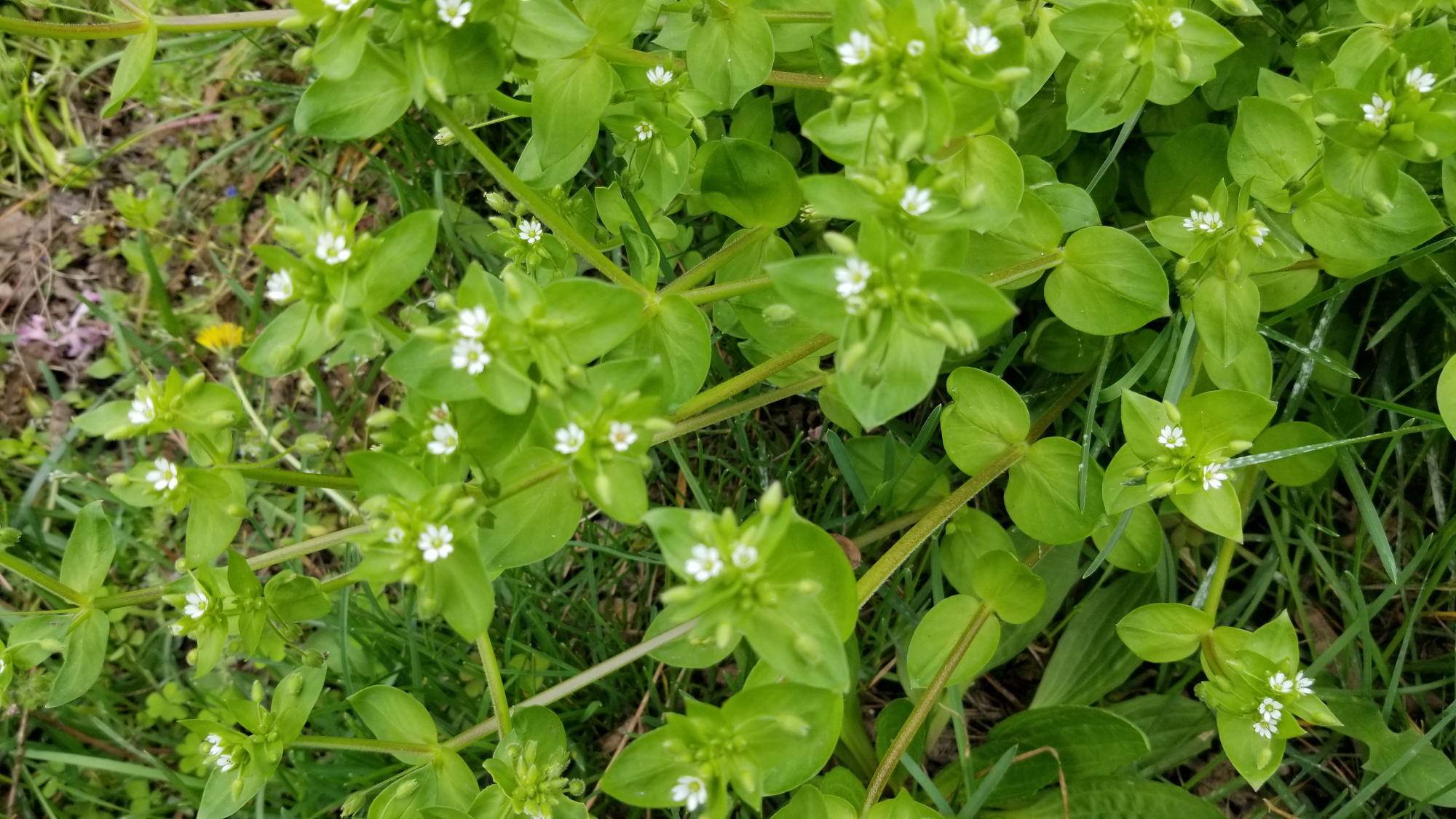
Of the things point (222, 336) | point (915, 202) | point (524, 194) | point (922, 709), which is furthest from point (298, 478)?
point (222, 336)

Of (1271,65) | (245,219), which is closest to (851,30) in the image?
(1271,65)

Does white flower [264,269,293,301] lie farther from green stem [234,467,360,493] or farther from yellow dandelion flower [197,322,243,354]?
yellow dandelion flower [197,322,243,354]

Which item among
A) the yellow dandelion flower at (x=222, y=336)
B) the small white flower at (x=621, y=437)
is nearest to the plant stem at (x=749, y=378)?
the small white flower at (x=621, y=437)

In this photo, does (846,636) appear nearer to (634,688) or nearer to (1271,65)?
(634,688)

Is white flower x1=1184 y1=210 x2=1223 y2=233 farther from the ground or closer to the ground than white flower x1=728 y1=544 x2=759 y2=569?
farther from the ground

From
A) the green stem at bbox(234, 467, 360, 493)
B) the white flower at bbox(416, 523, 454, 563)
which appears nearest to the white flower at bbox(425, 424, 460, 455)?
the white flower at bbox(416, 523, 454, 563)

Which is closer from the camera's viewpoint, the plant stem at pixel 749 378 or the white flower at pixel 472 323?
the white flower at pixel 472 323

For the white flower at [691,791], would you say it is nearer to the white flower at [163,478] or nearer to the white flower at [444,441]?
the white flower at [444,441]
